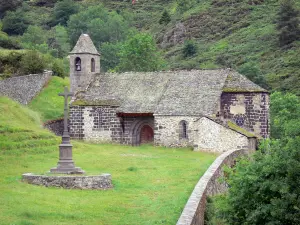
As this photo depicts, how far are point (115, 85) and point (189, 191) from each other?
2791 centimetres

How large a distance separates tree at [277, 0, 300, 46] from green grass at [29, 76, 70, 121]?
40.9m

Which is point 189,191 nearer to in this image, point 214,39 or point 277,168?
point 277,168

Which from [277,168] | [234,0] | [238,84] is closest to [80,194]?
[277,168]

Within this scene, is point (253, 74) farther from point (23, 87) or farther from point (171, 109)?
point (23, 87)

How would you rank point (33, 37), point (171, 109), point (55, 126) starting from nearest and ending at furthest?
point (171, 109), point (55, 126), point (33, 37)

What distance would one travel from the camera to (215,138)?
1763 inches

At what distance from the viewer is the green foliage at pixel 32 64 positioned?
6075 cm

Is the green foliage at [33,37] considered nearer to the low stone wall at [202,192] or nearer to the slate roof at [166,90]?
the slate roof at [166,90]

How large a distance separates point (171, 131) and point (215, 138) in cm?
437

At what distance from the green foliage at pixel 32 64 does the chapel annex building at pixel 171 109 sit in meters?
7.56

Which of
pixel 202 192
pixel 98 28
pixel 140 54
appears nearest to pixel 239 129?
pixel 202 192

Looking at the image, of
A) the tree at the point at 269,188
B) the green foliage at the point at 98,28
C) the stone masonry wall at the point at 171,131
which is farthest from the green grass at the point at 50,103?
the green foliage at the point at 98,28

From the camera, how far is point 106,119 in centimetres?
5122

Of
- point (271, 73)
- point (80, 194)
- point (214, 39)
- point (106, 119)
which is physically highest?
point (214, 39)
